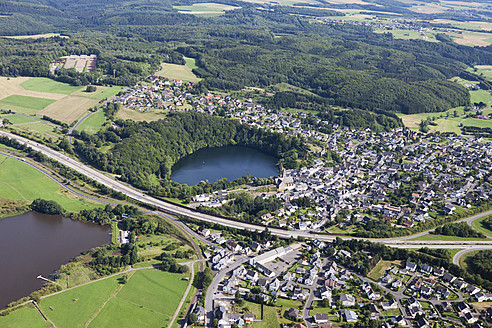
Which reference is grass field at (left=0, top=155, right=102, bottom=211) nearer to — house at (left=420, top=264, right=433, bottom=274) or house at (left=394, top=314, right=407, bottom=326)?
house at (left=394, top=314, right=407, bottom=326)

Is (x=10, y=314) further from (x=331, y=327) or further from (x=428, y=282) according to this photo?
(x=428, y=282)

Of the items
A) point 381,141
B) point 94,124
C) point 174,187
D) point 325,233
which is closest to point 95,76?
point 94,124

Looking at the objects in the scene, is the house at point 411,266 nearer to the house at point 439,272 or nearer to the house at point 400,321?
the house at point 439,272

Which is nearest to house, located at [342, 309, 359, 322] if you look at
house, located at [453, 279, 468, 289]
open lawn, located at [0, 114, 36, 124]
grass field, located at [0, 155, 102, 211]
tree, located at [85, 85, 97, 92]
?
house, located at [453, 279, 468, 289]

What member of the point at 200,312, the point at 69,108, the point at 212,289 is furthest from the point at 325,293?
the point at 69,108

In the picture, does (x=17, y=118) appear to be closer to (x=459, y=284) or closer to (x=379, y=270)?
(x=379, y=270)

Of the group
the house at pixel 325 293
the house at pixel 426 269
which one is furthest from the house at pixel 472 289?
the house at pixel 325 293
